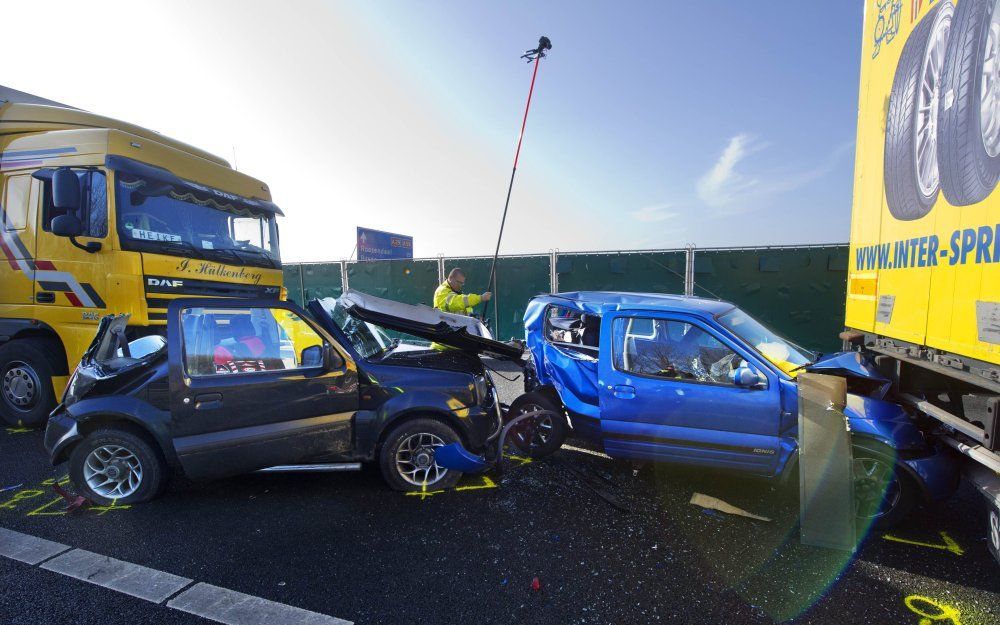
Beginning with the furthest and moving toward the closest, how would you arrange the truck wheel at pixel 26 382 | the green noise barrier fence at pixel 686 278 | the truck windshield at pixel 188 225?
the green noise barrier fence at pixel 686 278 → the truck wheel at pixel 26 382 → the truck windshield at pixel 188 225

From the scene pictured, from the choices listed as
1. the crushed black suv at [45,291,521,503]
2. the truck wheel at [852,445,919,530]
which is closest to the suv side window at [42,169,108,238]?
the crushed black suv at [45,291,521,503]

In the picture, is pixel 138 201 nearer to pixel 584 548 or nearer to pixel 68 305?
pixel 68 305

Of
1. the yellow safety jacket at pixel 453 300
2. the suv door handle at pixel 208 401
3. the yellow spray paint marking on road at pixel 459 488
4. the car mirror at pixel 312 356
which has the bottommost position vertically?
the yellow spray paint marking on road at pixel 459 488

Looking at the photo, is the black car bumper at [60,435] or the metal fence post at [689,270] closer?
the black car bumper at [60,435]

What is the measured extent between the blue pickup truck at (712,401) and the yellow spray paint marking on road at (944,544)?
0.11 m

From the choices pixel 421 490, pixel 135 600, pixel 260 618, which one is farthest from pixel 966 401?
pixel 135 600

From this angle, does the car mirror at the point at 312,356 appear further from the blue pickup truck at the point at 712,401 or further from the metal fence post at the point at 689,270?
the metal fence post at the point at 689,270

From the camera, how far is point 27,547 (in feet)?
8.96

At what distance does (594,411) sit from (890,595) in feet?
6.51

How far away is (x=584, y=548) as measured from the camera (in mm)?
2727

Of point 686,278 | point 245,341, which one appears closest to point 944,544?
point 245,341

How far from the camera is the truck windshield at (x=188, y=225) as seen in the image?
4.62m

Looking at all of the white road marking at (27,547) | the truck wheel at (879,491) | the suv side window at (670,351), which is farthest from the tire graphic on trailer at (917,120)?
the white road marking at (27,547)

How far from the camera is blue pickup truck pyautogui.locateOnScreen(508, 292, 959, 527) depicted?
112 inches
